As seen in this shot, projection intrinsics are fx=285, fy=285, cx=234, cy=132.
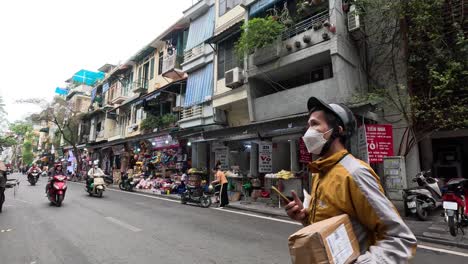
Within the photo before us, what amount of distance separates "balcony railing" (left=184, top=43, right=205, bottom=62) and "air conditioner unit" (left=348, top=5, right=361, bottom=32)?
8.95m

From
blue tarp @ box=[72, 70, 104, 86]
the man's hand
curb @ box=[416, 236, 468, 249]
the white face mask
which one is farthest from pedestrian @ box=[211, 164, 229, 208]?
blue tarp @ box=[72, 70, 104, 86]

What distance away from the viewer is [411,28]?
32.6 feet

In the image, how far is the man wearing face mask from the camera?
1.28 meters

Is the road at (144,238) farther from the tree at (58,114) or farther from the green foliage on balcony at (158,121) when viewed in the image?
the tree at (58,114)

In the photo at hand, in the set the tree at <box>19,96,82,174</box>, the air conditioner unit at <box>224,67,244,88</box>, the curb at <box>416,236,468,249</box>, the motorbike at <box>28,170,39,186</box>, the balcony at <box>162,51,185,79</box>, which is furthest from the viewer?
the tree at <box>19,96,82,174</box>

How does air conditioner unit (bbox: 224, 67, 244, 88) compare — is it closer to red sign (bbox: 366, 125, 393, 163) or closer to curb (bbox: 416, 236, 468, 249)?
red sign (bbox: 366, 125, 393, 163)

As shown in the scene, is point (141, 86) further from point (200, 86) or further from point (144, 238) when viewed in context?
point (144, 238)

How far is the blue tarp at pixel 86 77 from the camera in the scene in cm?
4360

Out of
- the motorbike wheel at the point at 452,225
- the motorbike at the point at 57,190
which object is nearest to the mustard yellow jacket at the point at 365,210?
the motorbike wheel at the point at 452,225

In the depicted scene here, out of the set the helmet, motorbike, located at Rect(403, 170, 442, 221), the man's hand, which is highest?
the helmet

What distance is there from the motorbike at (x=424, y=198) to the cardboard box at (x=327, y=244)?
24.8ft

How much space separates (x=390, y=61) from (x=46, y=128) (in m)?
59.4

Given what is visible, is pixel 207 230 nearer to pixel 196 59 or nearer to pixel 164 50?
pixel 196 59

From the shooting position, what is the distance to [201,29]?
17719 millimetres
